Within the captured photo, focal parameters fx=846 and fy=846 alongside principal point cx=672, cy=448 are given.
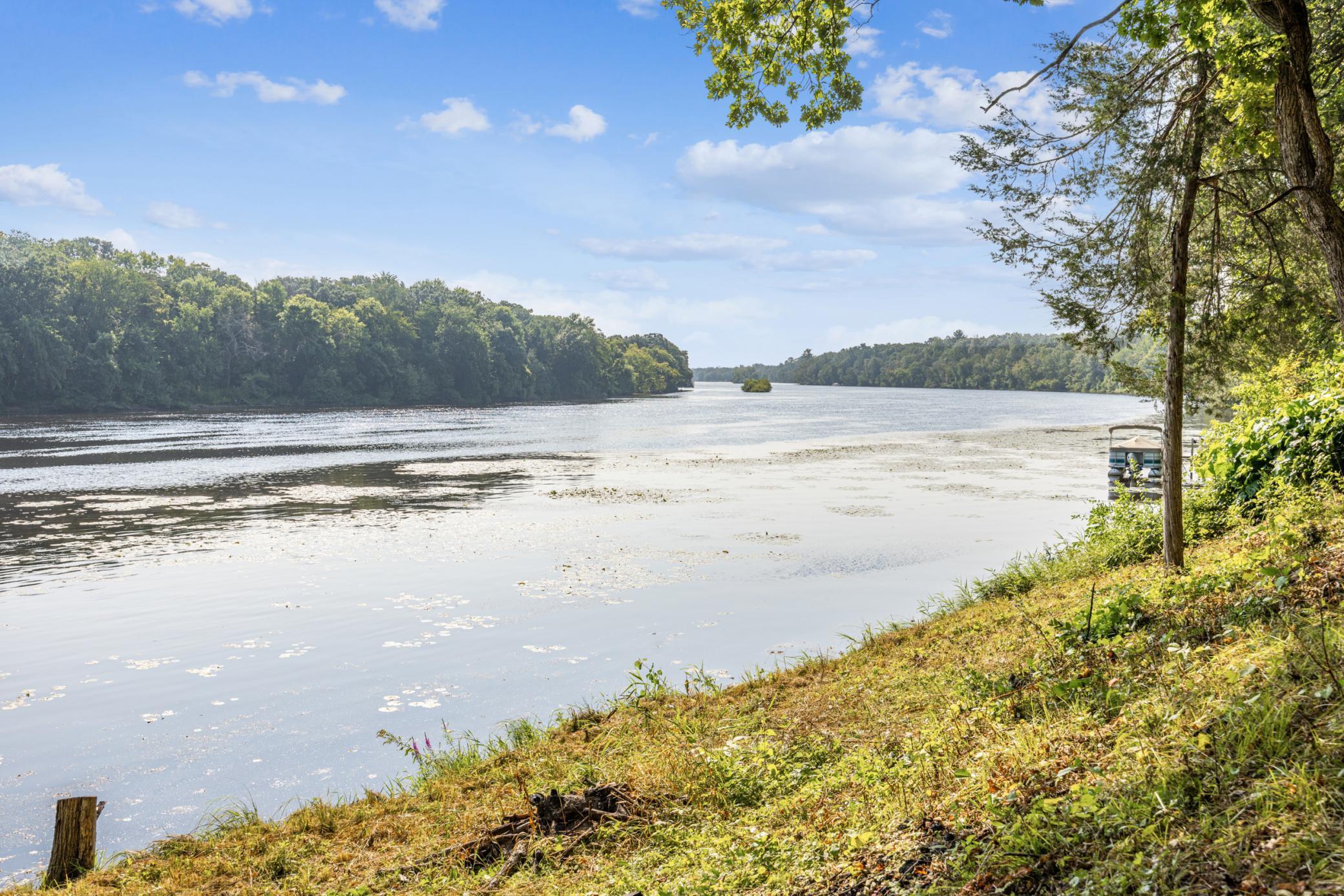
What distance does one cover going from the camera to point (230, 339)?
97.7 meters

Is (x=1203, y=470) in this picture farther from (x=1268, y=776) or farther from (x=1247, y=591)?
(x=1268, y=776)

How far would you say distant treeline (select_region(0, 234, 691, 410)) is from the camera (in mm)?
77812

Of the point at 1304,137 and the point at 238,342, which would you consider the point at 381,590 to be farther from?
the point at 238,342

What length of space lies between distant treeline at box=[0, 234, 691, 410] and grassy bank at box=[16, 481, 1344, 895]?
83054 mm

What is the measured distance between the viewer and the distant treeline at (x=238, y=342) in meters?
77.8

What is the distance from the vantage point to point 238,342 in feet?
323

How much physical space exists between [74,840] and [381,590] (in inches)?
358

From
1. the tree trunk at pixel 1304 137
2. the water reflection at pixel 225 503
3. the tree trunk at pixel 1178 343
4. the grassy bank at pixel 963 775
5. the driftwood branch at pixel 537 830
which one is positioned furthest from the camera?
the water reflection at pixel 225 503

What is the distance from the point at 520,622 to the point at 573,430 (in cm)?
4919

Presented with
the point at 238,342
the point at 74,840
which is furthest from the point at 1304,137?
the point at 238,342

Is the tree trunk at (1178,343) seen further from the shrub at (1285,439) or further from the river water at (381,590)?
A: the river water at (381,590)

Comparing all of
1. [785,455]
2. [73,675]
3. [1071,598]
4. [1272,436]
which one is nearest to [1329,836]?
[1071,598]

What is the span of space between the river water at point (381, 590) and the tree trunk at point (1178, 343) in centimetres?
451

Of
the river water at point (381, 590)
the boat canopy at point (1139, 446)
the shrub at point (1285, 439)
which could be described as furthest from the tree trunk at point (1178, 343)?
the boat canopy at point (1139, 446)
